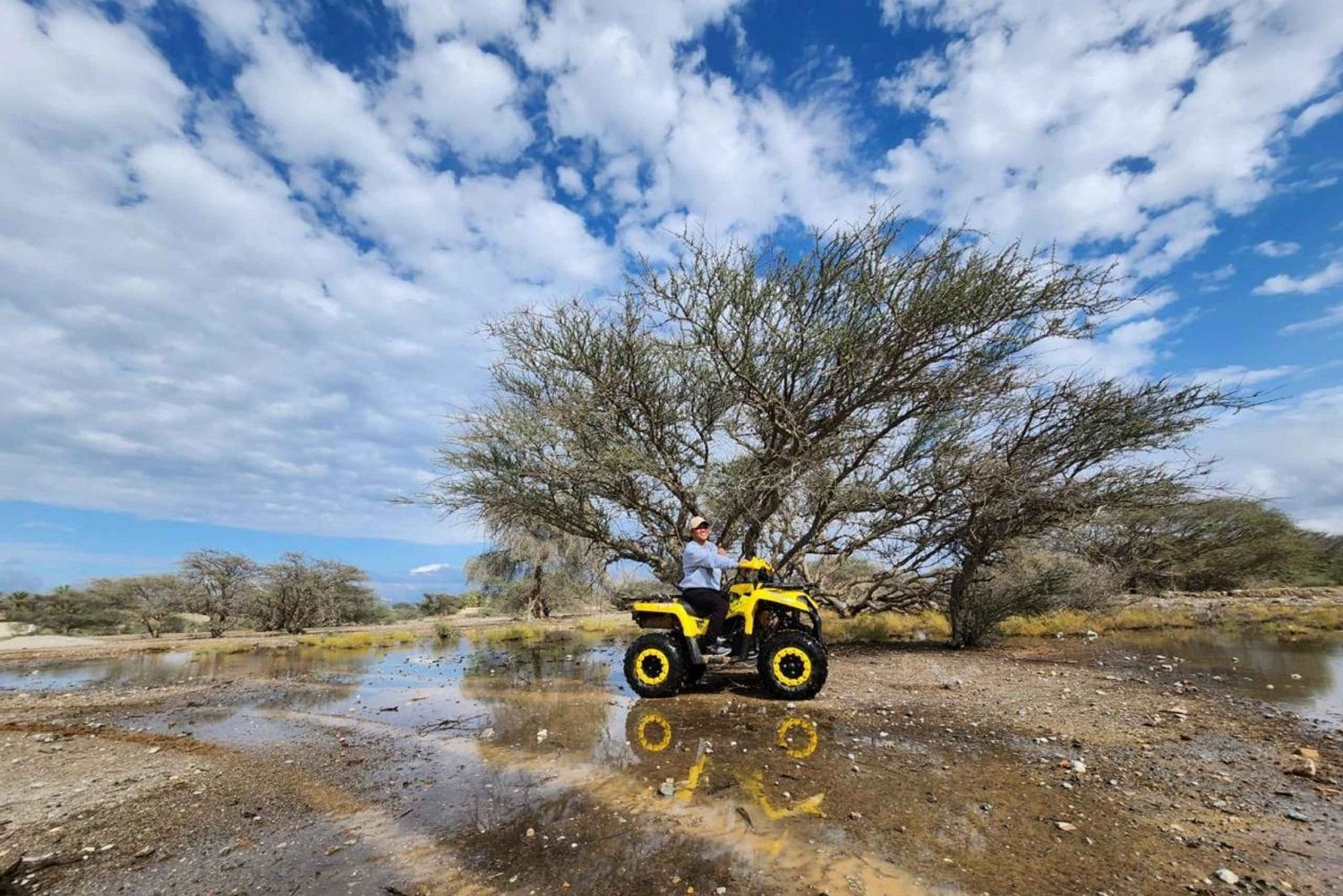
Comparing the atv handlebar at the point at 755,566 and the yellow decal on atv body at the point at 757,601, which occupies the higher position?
the atv handlebar at the point at 755,566

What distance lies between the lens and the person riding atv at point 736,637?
6.45 m

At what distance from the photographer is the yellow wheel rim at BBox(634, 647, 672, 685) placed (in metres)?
6.92

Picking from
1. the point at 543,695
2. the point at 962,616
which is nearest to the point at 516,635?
the point at 543,695

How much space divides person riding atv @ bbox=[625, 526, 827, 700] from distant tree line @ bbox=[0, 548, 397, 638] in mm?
20367

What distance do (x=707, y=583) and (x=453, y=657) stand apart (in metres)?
8.57

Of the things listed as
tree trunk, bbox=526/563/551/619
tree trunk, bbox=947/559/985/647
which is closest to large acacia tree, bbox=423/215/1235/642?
tree trunk, bbox=947/559/985/647

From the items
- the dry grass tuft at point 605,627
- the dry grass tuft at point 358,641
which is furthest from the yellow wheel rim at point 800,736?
the dry grass tuft at point 358,641

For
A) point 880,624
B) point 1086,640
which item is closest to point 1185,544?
point 1086,640

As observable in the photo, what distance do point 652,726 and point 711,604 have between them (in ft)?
5.00

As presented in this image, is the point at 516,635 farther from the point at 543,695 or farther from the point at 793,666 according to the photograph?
the point at 793,666

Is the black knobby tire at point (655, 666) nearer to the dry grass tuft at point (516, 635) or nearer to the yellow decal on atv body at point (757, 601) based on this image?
the yellow decal on atv body at point (757, 601)

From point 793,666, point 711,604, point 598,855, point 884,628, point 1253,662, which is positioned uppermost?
point 711,604

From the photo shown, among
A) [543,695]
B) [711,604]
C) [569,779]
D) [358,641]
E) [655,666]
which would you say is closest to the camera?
[569,779]

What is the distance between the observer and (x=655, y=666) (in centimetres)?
700
